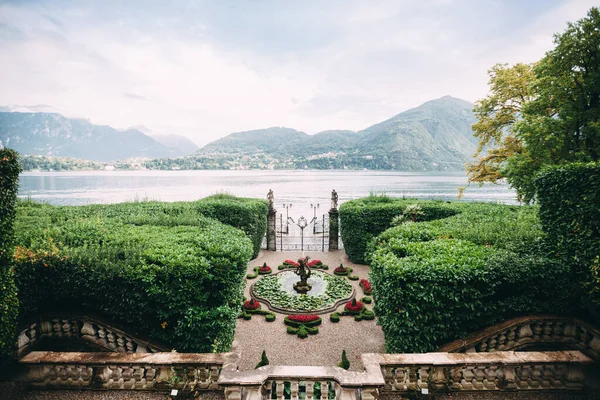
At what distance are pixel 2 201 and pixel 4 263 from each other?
1.10 m

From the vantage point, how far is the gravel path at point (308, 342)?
744cm

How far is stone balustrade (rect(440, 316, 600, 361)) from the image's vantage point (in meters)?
5.63

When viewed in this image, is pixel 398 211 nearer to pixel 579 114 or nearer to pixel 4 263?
pixel 579 114

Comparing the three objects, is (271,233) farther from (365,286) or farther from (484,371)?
(484,371)

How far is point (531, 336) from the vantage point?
5.79 metres

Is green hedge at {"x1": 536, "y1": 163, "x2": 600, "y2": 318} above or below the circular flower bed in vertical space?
above

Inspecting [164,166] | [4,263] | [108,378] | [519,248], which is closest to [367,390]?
[108,378]

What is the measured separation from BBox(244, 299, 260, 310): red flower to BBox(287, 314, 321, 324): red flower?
1.44 meters

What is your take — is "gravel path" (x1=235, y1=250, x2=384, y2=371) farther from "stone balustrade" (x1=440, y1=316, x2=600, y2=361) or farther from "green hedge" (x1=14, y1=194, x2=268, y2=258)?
"green hedge" (x1=14, y1=194, x2=268, y2=258)

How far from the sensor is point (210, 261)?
616cm

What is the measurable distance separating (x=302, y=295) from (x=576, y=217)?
8429 millimetres

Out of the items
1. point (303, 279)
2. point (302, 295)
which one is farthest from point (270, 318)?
point (303, 279)

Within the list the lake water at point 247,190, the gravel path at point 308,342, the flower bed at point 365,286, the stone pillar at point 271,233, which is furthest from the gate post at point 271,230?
the gravel path at point 308,342

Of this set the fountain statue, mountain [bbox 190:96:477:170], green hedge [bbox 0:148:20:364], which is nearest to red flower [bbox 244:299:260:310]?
the fountain statue
